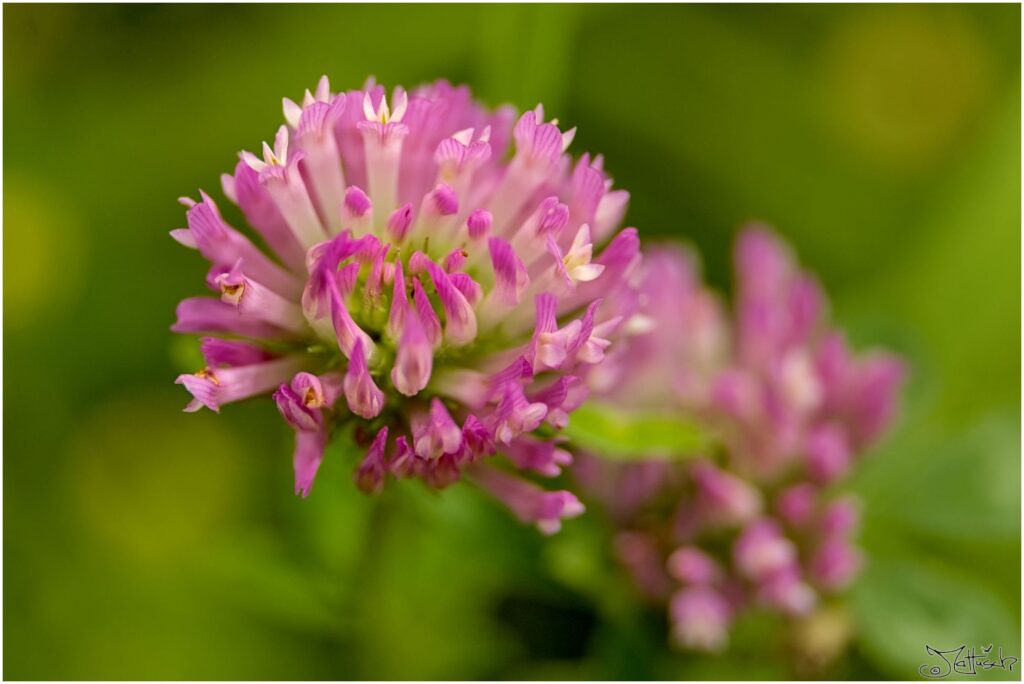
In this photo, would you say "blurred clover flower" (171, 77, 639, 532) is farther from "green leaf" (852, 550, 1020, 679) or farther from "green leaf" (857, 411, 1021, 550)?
"green leaf" (857, 411, 1021, 550)

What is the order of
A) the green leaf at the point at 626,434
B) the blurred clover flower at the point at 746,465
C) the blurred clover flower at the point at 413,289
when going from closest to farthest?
the blurred clover flower at the point at 413,289, the green leaf at the point at 626,434, the blurred clover flower at the point at 746,465

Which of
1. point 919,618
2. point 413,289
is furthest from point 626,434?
point 919,618

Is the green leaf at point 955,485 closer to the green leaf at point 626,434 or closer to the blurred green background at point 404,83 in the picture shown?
the blurred green background at point 404,83

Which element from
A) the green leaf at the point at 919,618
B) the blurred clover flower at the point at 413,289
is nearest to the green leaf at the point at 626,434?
the blurred clover flower at the point at 413,289

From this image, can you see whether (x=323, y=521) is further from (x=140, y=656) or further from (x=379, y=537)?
(x=140, y=656)

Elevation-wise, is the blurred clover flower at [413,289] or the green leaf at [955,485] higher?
the green leaf at [955,485]

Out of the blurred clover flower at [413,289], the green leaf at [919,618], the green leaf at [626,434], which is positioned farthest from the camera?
the green leaf at [919,618]

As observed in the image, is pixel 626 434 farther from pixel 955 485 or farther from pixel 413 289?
pixel 955 485

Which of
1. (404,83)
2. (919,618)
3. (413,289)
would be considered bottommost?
(413,289)
